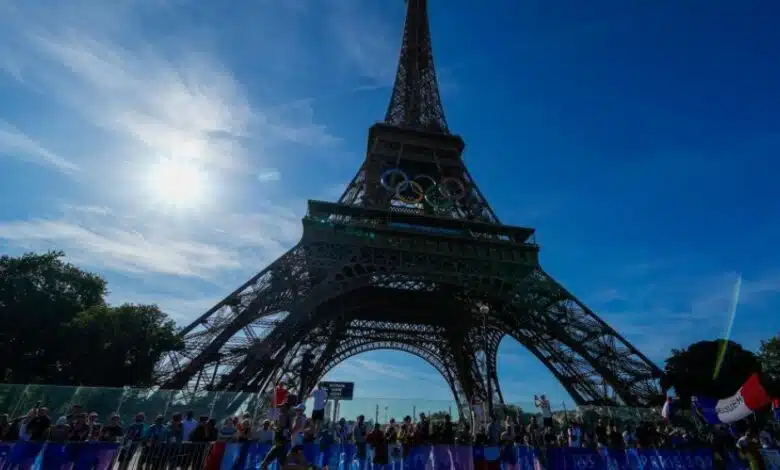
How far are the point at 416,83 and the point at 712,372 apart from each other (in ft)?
109

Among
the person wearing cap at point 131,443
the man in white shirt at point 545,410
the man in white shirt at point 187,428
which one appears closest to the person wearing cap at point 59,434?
the person wearing cap at point 131,443

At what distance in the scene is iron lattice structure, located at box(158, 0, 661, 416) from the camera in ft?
68.7

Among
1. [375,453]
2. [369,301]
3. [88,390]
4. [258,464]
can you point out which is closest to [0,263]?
[88,390]

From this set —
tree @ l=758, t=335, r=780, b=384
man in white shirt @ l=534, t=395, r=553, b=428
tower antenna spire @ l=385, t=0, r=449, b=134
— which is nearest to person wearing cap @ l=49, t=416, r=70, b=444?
man in white shirt @ l=534, t=395, r=553, b=428

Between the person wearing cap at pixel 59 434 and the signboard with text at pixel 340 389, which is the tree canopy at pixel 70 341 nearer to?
the signboard with text at pixel 340 389

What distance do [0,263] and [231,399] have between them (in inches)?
725

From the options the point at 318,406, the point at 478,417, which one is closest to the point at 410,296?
the point at 478,417

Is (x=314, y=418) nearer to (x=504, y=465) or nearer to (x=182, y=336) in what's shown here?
(x=504, y=465)

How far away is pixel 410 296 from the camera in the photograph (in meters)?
29.4

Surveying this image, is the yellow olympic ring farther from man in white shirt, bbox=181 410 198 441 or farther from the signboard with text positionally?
man in white shirt, bbox=181 410 198 441

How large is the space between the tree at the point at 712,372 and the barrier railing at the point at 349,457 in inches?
571

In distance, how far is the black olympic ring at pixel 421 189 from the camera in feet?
99.4

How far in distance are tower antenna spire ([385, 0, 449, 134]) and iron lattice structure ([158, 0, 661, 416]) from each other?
102 centimetres

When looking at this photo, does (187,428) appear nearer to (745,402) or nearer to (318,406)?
(318,406)
